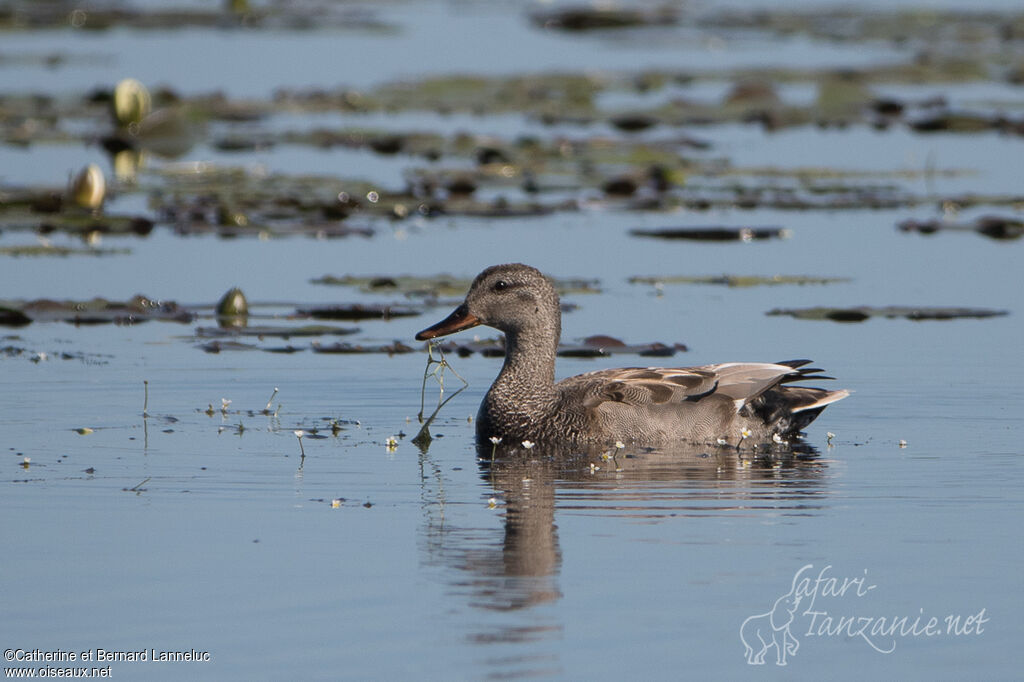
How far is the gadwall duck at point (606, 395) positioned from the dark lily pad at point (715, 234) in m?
5.46

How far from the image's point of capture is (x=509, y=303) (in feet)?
34.6

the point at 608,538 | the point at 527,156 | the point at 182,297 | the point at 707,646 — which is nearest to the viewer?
the point at 707,646

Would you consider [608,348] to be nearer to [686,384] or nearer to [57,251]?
[686,384]

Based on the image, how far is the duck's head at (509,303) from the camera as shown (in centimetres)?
1052

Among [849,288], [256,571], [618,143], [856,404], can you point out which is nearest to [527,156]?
[618,143]

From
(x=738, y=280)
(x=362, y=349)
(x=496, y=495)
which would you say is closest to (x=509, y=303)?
(x=362, y=349)

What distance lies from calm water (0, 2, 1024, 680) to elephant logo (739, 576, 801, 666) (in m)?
0.02

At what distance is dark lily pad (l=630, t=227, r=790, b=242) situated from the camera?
52.3ft

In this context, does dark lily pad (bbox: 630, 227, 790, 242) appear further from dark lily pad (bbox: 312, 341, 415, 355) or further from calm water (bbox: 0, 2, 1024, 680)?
dark lily pad (bbox: 312, 341, 415, 355)

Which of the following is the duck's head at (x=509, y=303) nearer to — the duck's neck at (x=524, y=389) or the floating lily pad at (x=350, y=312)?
the duck's neck at (x=524, y=389)

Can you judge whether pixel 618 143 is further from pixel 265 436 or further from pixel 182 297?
pixel 265 436

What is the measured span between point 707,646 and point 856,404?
500 centimetres

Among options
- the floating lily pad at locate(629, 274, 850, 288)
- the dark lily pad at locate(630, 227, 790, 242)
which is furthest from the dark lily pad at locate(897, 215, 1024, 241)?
the floating lily pad at locate(629, 274, 850, 288)

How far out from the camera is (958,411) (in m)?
10.5
